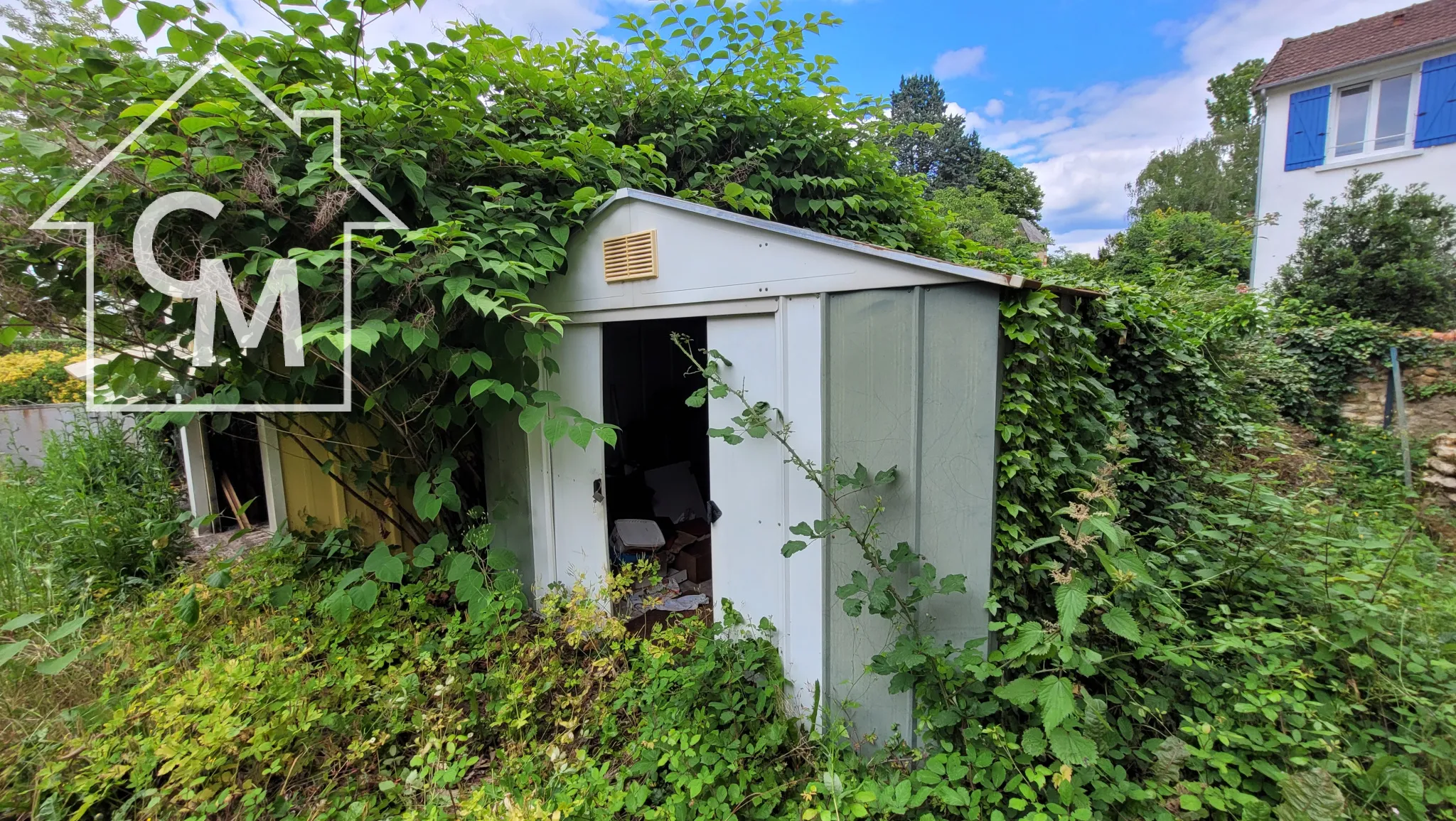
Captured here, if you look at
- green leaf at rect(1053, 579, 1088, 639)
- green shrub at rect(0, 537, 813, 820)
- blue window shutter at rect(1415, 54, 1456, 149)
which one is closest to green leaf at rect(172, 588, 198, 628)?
green shrub at rect(0, 537, 813, 820)

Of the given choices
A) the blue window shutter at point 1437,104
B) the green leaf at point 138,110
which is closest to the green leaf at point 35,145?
the green leaf at point 138,110

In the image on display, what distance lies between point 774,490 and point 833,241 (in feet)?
3.46

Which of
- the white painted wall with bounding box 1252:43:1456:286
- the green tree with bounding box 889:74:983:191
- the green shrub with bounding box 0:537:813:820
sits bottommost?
the green shrub with bounding box 0:537:813:820

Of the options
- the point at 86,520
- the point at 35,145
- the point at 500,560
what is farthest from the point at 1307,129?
the point at 86,520

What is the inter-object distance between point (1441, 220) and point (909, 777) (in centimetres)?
1180

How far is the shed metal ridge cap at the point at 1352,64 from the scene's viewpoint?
945cm

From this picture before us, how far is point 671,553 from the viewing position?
12.4 ft

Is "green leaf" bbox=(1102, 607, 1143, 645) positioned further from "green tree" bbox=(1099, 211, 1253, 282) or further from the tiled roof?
the tiled roof

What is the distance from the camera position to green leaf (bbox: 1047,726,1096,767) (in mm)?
1451

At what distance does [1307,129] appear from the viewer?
34.5 ft

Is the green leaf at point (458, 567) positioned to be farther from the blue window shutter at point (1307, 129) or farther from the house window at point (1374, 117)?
the house window at point (1374, 117)

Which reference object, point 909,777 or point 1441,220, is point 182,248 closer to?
point 909,777

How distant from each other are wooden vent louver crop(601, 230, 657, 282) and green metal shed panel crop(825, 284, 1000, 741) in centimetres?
96

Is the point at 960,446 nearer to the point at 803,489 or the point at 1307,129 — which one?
the point at 803,489
